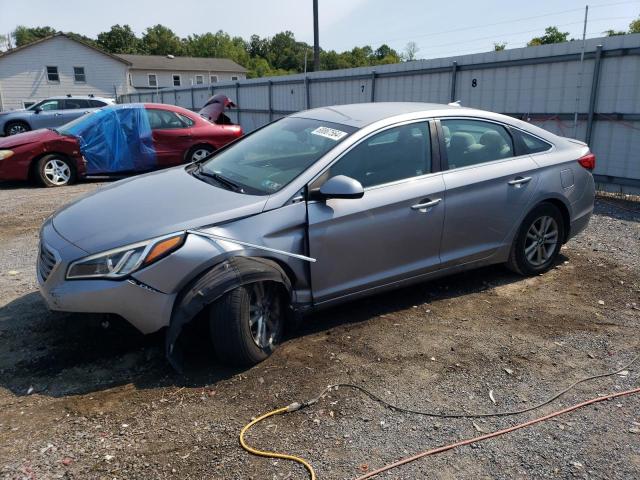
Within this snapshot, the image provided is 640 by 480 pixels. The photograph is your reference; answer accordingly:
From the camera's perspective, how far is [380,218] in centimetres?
411

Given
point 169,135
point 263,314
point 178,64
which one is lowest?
point 263,314

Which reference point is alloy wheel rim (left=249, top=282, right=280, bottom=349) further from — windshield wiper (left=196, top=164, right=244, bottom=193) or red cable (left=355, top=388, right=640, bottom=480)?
red cable (left=355, top=388, right=640, bottom=480)

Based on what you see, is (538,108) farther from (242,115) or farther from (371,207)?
(242,115)

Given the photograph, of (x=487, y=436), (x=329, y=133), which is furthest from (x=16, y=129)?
(x=487, y=436)

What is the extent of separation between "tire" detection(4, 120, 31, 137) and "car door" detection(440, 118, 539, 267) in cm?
1943

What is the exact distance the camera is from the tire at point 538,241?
5.09 m

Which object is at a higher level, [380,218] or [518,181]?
[518,181]

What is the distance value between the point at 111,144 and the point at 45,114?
1155cm

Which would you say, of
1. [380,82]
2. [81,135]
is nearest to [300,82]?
[380,82]

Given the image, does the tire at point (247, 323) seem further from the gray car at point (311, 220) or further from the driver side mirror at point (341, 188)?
the driver side mirror at point (341, 188)

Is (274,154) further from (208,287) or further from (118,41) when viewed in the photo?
(118,41)

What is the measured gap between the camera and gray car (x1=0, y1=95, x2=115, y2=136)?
19750 millimetres

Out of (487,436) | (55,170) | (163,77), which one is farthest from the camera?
(163,77)

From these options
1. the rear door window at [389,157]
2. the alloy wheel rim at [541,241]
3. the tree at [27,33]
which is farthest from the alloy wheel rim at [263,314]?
the tree at [27,33]
